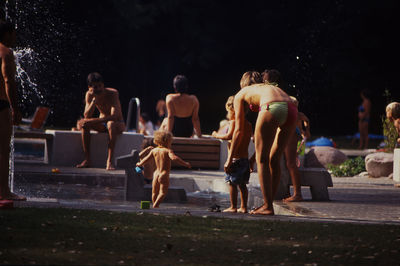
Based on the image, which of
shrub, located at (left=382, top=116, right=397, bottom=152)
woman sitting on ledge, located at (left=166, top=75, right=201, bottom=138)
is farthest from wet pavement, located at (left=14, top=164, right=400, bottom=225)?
shrub, located at (left=382, top=116, right=397, bottom=152)

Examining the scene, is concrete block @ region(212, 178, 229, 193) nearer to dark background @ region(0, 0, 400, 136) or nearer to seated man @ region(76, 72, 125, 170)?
seated man @ region(76, 72, 125, 170)

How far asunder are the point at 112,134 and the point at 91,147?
0.59 meters

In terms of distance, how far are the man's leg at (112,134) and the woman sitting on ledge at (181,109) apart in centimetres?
113

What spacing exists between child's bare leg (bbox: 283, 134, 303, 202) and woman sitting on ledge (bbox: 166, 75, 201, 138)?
533 cm

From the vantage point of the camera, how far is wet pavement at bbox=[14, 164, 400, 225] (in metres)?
9.24

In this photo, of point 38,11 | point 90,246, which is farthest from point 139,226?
point 38,11

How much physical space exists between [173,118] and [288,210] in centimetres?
694

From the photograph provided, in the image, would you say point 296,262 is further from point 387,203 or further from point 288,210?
point 387,203

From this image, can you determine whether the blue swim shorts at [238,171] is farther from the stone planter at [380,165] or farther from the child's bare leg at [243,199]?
the stone planter at [380,165]

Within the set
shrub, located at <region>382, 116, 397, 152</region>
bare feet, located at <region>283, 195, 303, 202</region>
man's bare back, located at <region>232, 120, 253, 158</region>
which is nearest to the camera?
man's bare back, located at <region>232, 120, 253, 158</region>

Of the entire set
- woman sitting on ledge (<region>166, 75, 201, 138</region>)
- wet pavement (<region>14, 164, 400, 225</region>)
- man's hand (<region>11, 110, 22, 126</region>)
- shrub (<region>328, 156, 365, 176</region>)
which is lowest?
wet pavement (<region>14, 164, 400, 225</region>)

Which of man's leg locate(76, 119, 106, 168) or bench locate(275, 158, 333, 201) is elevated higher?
man's leg locate(76, 119, 106, 168)

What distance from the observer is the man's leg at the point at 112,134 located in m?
14.9

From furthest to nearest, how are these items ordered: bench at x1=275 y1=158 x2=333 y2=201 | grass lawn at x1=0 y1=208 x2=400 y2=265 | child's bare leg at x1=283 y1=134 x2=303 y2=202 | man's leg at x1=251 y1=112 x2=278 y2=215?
bench at x1=275 y1=158 x2=333 y2=201 < child's bare leg at x1=283 y1=134 x2=303 y2=202 < man's leg at x1=251 y1=112 x2=278 y2=215 < grass lawn at x1=0 y1=208 x2=400 y2=265
